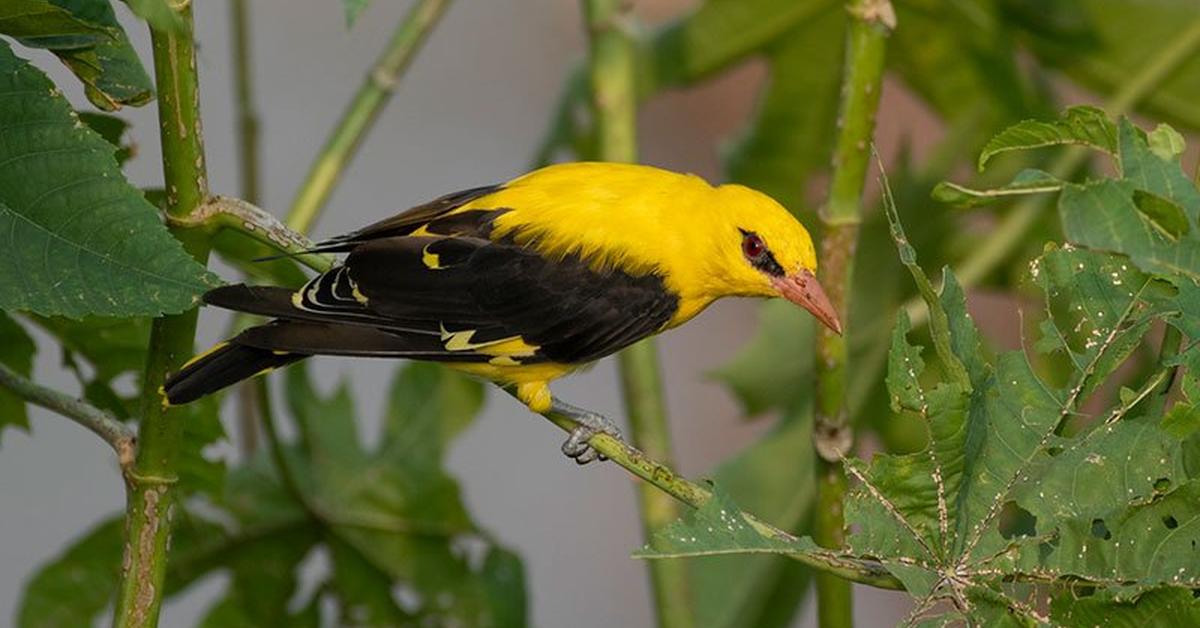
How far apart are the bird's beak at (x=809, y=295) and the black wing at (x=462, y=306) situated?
0.17 meters

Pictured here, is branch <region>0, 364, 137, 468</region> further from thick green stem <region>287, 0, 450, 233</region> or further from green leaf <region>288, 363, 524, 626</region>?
green leaf <region>288, 363, 524, 626</region>

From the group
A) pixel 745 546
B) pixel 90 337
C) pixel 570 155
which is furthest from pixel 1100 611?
pixel 570 155

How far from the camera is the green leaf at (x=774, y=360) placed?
102 inches

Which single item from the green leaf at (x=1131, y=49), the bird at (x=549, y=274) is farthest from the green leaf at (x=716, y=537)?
the green leaf at (x=1131, y=49)

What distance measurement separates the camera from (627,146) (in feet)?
7.15

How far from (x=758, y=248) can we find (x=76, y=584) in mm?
1069

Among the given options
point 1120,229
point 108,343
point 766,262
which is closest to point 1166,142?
point 1120,229

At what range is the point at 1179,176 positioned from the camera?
1.29 metres

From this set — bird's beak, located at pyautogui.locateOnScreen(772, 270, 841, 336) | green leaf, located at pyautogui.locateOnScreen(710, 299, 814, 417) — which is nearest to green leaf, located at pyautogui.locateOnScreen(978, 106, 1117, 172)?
bird's beak, located at pyautogui.locateOnScreen(772, 270, 841, 336)

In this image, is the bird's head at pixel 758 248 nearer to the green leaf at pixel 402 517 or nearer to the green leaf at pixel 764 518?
the green leaf at pixel 764 518

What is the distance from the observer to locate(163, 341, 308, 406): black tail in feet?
4.72

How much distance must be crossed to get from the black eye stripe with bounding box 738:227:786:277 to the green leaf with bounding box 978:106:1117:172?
827 millimetres

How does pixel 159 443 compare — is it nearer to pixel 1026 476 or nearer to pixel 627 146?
pixel 1026 476

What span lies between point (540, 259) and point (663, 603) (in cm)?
44
